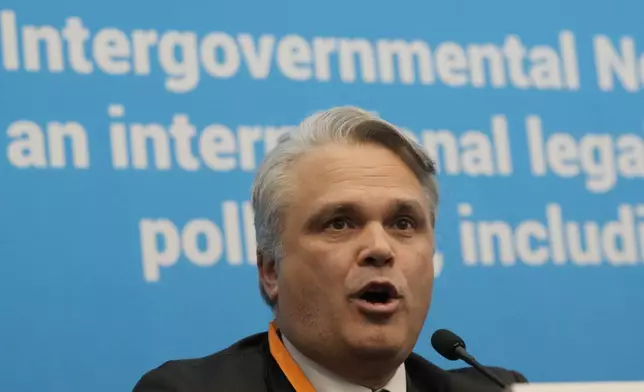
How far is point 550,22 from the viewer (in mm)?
3742

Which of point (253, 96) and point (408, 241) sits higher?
point (253, 96)

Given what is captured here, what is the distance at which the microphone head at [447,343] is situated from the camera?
256 centimetres

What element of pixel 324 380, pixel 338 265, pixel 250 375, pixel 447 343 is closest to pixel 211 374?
pixel 250 375

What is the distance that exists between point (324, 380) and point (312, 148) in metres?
0.46

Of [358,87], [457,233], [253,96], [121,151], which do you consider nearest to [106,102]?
[121,151]

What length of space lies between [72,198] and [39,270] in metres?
0.19

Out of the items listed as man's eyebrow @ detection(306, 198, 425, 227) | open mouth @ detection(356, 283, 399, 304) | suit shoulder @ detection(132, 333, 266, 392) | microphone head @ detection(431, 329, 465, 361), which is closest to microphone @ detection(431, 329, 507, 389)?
microphone head @ detection(431, 329, 465, 361)

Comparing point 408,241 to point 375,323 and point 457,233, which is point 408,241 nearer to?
point 375,323

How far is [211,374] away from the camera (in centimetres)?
263

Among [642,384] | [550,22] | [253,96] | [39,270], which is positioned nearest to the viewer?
[642,384]

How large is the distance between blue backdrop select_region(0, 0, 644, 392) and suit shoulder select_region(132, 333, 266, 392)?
541mm

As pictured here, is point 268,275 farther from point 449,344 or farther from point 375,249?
point 449,344

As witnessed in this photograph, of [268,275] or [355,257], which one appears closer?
[355,257]

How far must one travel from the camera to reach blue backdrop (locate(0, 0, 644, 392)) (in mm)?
3188
